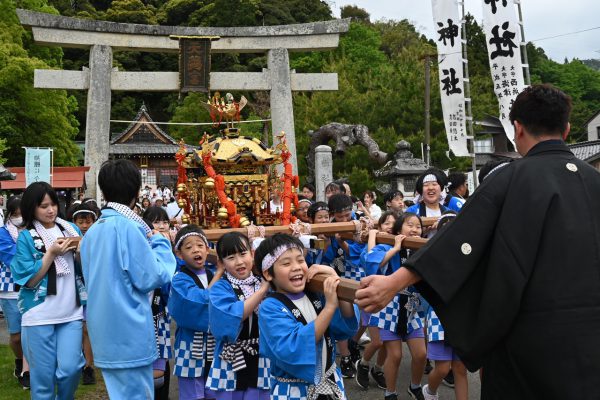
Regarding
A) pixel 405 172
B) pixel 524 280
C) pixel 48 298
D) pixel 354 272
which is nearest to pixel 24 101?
pixel 405 172

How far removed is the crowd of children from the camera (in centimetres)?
296

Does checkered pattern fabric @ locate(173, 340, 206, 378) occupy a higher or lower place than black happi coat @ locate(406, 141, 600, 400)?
lower

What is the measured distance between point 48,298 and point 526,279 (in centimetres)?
338

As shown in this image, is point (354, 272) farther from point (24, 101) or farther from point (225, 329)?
→ point (24, 101)

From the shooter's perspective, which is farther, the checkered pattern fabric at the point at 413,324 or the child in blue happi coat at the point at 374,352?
the child in blue happi coat at the point at 374,352

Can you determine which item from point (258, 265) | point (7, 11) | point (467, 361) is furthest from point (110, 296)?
point (7, 11)

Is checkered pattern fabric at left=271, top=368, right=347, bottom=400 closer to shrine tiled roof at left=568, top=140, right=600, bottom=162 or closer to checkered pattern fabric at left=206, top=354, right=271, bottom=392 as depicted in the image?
checkered pattern fabric at left=206, top=354, right=271, bottom=392

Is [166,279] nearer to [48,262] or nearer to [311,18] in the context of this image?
[48,262]

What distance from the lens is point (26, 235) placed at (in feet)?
14.1

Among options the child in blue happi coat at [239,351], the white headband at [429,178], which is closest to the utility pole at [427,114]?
the white headband at [429,178]

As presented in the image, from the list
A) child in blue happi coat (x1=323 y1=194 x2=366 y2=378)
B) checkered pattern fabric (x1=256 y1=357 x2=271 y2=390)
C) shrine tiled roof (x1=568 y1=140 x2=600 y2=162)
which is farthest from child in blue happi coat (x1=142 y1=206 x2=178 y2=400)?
shrine tiled roof (x1=568 y1=140 x2=600 y2=162)

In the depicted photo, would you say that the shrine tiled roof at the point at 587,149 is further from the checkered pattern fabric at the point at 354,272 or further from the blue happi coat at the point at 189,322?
the blue happi coat at the point at 189,322

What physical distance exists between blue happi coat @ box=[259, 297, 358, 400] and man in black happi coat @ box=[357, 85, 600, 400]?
64 centimetres

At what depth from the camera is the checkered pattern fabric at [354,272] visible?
6109 millimetres
